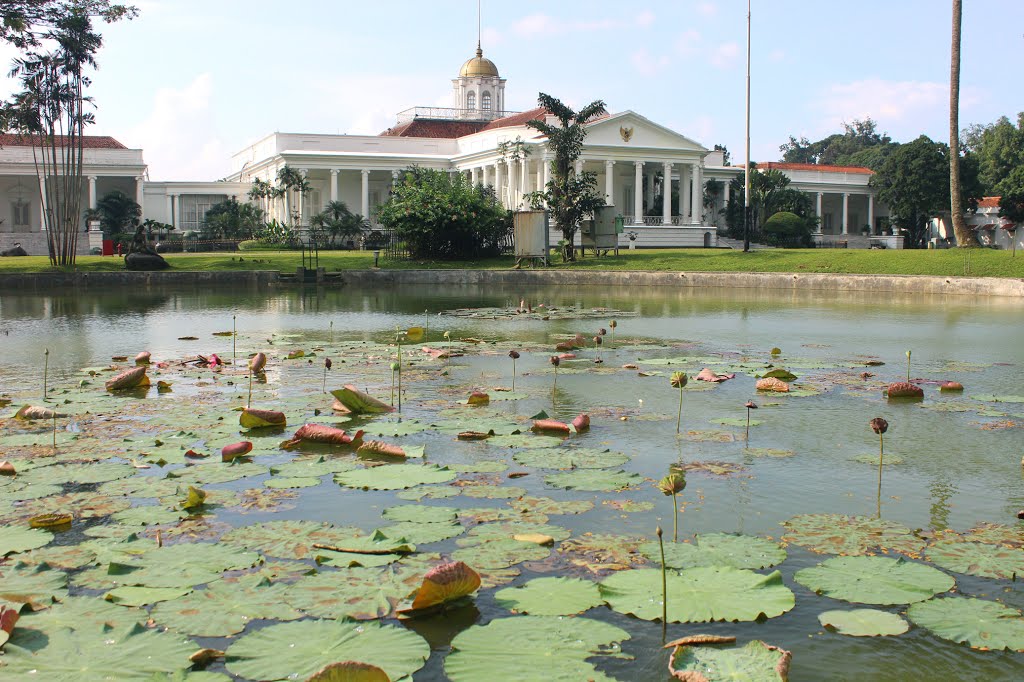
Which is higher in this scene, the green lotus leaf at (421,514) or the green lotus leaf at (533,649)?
the green lotus leaf at (421,514)

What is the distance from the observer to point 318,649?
2.80m

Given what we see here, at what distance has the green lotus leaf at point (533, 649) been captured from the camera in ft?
8.80

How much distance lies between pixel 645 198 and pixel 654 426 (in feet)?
165

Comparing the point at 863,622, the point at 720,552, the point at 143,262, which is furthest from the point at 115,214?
the point at 863,622

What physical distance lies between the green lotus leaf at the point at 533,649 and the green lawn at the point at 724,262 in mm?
23971

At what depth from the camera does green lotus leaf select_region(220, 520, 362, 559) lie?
12.3 feet

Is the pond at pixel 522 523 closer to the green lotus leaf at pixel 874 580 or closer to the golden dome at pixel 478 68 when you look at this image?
the green lotus leaf at pixel 874 580

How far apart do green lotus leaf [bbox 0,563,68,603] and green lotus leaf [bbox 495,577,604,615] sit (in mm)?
→ 1503

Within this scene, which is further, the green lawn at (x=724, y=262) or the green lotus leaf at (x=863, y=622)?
the green lawn at (x=724, y=262)

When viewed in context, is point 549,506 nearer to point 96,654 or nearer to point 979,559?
point 979,559

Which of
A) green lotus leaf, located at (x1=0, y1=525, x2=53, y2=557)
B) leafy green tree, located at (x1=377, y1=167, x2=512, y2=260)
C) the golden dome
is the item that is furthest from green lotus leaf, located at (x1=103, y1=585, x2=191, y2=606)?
the golden dome

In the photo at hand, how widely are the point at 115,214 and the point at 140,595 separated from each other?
168ft

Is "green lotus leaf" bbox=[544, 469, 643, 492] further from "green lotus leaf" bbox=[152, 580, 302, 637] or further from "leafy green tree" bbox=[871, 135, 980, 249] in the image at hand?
"leafy green tree" bbox=[871, 135, 980, 249]

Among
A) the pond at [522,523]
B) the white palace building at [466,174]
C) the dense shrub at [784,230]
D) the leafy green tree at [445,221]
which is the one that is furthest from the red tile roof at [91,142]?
the pond at [522,523]
